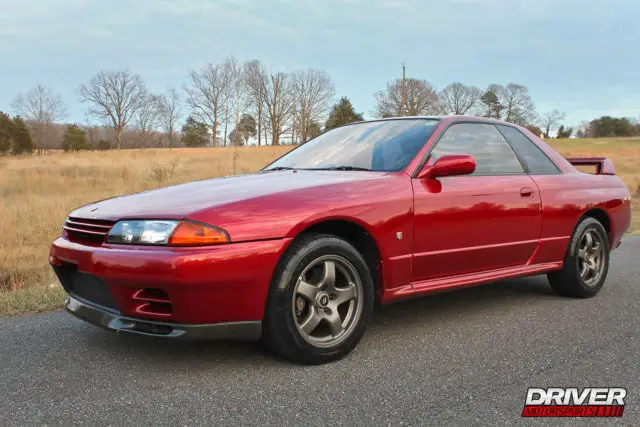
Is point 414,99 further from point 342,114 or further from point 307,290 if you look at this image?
point 307,290

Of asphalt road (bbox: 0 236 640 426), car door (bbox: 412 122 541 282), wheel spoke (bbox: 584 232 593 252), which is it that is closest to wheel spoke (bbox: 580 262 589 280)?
wheel spoke (bbox: 584 232 593 252)

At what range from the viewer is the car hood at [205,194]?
2.71 m

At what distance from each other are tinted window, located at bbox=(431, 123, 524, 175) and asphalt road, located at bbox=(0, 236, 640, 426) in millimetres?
1111

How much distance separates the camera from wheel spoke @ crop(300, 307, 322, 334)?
2812 mm

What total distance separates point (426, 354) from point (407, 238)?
0.69m

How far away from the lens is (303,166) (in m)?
3.90

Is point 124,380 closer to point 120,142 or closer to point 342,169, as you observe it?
point 342,169

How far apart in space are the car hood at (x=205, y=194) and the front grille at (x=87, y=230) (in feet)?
0.11

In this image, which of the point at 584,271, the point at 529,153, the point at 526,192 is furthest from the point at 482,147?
the point at 584,271

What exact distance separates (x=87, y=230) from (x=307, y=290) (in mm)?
1255

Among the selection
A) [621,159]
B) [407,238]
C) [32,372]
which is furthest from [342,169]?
[621,159]

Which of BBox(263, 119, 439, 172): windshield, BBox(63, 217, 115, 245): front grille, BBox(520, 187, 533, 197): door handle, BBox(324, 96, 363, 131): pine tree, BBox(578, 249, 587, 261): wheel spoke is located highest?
BBox(324, 96, 363, 131): pine tree

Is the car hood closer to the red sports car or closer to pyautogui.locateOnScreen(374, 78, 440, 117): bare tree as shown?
the red sports car

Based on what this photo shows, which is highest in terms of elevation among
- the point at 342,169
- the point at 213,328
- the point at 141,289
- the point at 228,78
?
the point at 228,78
